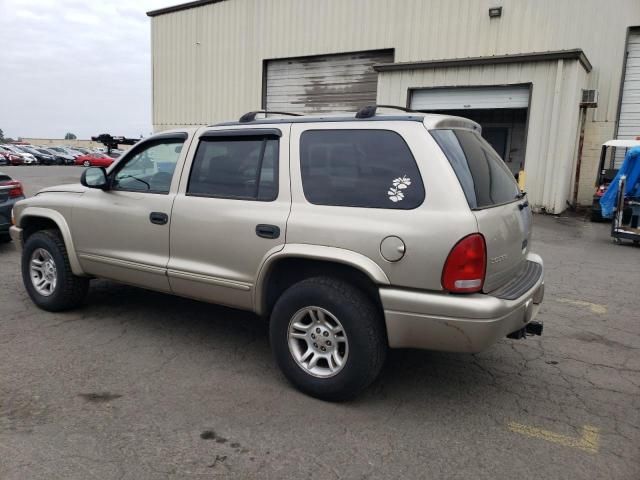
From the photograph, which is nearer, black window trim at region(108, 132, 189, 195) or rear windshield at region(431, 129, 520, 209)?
rear windshield at region(431, 129, 520, 209)

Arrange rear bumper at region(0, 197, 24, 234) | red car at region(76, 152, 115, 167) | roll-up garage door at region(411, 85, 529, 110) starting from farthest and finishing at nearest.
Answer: red car at region(76, 152, 115, 167)
roll-up garage door at region(411, 85, 529, 110)
rear bumper at region(0, 197, 24, 234)

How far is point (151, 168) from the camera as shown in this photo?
14.8 feet

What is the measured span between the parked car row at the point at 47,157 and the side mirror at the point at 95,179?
34.8 m

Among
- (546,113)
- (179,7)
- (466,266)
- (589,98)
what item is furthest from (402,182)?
(179,7)

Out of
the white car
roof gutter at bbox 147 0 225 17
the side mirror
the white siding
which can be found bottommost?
the white car

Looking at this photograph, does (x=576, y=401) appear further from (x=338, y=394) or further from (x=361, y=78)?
(x=361, y=78)

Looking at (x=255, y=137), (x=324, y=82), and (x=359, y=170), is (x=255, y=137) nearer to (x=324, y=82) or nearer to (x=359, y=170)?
(x=359, y=170)

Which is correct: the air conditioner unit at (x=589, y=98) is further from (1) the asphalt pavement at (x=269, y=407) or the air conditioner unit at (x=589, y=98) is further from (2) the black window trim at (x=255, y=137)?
(2) the black window trim at (x=255, y=137)

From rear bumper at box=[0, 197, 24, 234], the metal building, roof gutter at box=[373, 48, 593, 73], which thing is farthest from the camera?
the metal building

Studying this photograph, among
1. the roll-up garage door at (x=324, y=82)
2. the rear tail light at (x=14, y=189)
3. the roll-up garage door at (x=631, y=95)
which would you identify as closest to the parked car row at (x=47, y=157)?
the roll-up garage door at (x=324, y=82)

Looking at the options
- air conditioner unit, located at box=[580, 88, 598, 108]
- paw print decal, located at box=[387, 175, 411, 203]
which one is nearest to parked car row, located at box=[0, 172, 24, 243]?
paw print decal, located at box=[387, 175, 411, 203]

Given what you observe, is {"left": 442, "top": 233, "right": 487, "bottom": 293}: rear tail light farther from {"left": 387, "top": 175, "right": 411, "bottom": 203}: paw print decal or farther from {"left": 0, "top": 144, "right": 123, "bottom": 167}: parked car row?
{"left": 0, "top": 144, "right": 123, "bottom": 167}: parked car row

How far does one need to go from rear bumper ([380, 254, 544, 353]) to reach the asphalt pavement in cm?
54

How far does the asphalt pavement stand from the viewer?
2.78m
